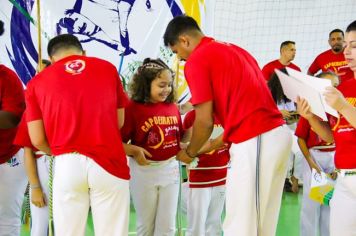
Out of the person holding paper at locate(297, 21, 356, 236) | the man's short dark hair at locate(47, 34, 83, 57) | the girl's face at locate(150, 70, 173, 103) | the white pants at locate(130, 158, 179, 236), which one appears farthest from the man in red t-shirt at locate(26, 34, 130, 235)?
the person holding paper at locate(297, 21, 356, 236)

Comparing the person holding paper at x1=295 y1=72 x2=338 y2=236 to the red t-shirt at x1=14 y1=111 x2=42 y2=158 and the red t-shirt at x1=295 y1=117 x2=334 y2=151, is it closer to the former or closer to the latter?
the red t-shirt at x1=295 y1=117 x2=334 y2=151

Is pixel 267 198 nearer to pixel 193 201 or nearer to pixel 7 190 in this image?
pixel 193 201

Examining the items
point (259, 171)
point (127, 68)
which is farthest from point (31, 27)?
point (259, 171)

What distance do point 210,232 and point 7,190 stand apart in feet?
5.36

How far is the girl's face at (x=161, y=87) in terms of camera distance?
11.2 feet

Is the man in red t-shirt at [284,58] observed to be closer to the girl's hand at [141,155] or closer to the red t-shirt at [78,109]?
the girl's hand at [141,155]

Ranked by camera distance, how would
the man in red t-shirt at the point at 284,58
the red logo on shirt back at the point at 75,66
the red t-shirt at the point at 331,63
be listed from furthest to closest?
1. the man in red t-shirt at the point at 284,58
2. the red t-shirt at the point at 331,63
3. the red logo on shirt back at the point at 75,66

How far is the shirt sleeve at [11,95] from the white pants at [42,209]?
39 cm

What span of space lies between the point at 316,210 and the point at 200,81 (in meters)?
1.97

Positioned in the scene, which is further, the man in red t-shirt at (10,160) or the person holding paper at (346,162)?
the man in red t-shirt at (10,160)

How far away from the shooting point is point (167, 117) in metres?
3.46

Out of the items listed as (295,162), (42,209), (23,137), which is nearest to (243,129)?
(23,137)

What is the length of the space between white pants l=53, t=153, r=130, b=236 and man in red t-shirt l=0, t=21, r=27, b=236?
2.68 feet

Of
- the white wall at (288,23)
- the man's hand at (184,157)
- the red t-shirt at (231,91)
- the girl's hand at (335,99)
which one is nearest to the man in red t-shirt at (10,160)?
the man's hand at (184,157)
